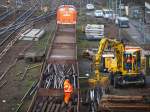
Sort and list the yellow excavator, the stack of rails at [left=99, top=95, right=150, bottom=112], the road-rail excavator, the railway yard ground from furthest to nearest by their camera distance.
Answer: the yellow excavator → the road-rail excavator → the railway yard ground → the stack of rails at [left=99, top=95, right=150, bottom=112]

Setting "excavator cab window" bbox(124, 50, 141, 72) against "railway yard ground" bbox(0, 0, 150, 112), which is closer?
"railway yard ground" bbox(0, 0, 150, 112)

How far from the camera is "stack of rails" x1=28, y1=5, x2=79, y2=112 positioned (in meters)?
17.2

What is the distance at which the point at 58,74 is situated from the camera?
21.8 metres

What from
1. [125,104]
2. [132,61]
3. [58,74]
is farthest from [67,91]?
[58,74]

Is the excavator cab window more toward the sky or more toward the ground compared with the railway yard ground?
more toward the sky

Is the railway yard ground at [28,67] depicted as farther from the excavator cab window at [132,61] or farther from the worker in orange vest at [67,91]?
the excavator cab window at [132,61]

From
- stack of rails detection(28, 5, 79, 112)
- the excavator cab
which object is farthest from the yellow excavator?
stack of rails detection(28, 5, 79, 112)

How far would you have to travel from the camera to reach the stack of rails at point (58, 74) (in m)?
17.2

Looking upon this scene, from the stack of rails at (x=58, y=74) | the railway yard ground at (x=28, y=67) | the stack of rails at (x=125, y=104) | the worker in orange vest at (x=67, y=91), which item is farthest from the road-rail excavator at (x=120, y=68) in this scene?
the stack of rails at (x=125, y=104)

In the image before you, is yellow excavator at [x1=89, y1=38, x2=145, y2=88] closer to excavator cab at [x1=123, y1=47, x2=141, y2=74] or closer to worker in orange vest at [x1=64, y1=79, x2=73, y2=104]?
excavator cab at [x1=123, y1=47, x2=141, y2=74]

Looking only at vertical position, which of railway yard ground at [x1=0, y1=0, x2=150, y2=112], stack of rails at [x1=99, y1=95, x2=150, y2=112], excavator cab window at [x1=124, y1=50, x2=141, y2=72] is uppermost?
excavator cab window at [x1=124, y1=50, x2=141, y2=72]

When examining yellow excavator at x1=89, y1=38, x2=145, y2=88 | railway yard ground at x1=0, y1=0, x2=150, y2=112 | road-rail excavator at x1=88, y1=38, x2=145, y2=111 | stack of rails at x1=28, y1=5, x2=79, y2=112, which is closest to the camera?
stack of rails at x1=28, y1=5, x2=79, y2=112

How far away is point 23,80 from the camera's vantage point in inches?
870

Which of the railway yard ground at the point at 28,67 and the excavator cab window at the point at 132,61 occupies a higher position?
the excavator cab window at the point at 132,61
